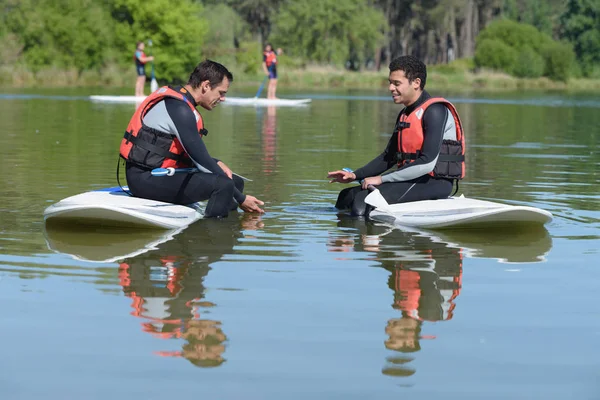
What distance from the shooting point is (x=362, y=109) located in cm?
3362

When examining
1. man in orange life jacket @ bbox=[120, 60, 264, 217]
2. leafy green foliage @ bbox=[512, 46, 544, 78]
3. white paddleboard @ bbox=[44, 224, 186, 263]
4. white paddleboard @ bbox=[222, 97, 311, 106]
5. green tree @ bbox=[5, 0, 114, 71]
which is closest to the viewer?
white paddleboard @ bbox=[44, 224, 186, 263]

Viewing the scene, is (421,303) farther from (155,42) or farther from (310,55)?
(310,55)

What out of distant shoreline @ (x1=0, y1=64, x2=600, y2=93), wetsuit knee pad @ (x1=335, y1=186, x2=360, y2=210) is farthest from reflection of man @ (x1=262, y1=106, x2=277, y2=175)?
distant shoreline @ (x1=0, y1=64, x2=600, y2=93)

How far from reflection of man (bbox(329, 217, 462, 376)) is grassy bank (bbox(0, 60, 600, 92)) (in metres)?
44.4

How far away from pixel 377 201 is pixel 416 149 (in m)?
0.53

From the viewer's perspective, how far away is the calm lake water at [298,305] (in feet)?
14.7

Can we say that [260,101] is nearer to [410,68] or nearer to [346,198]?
[346,198]

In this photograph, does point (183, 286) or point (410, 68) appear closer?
point (183, 286)

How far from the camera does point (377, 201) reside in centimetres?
912

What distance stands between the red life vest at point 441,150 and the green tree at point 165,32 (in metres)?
51.5

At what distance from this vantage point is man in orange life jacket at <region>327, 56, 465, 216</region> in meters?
8.85

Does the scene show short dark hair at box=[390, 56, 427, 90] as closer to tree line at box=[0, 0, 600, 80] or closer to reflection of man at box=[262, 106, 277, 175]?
reflection of man at box=[262, 106, 277, 175]

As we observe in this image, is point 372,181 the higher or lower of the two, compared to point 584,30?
lower

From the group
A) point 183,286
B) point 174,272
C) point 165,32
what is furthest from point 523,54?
point 183,286
